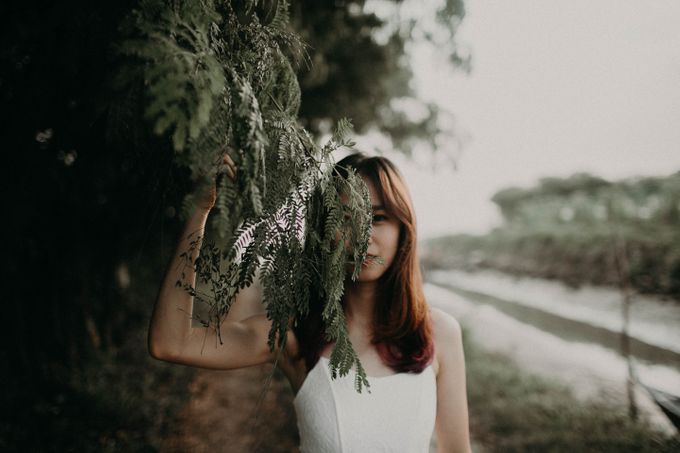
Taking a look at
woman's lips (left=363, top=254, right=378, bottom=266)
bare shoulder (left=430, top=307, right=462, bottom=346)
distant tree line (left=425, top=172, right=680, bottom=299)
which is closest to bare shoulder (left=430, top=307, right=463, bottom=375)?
bare shoulder (left=430, top=307, right=462, bottom=346)

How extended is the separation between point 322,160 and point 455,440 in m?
1.54

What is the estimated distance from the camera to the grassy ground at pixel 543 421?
4.63 metres

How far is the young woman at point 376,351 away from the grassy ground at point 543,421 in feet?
12.4

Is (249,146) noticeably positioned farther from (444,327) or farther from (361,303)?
(444,327)

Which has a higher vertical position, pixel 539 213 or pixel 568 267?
pixel 539 213

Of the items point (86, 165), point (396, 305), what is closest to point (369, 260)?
point (396, 305)

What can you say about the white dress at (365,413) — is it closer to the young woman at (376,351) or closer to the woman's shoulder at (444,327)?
the young woman at (376,351)

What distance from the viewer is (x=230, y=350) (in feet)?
5.70

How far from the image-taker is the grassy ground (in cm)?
463

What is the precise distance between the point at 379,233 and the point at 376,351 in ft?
2.03

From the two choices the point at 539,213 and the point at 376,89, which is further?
Answer: the point at 539,213

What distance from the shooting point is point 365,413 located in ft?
5.53

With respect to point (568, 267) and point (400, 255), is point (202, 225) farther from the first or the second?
point (568, 267)

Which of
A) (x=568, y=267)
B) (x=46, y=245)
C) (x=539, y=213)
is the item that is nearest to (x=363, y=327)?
(x=46, y=245)
